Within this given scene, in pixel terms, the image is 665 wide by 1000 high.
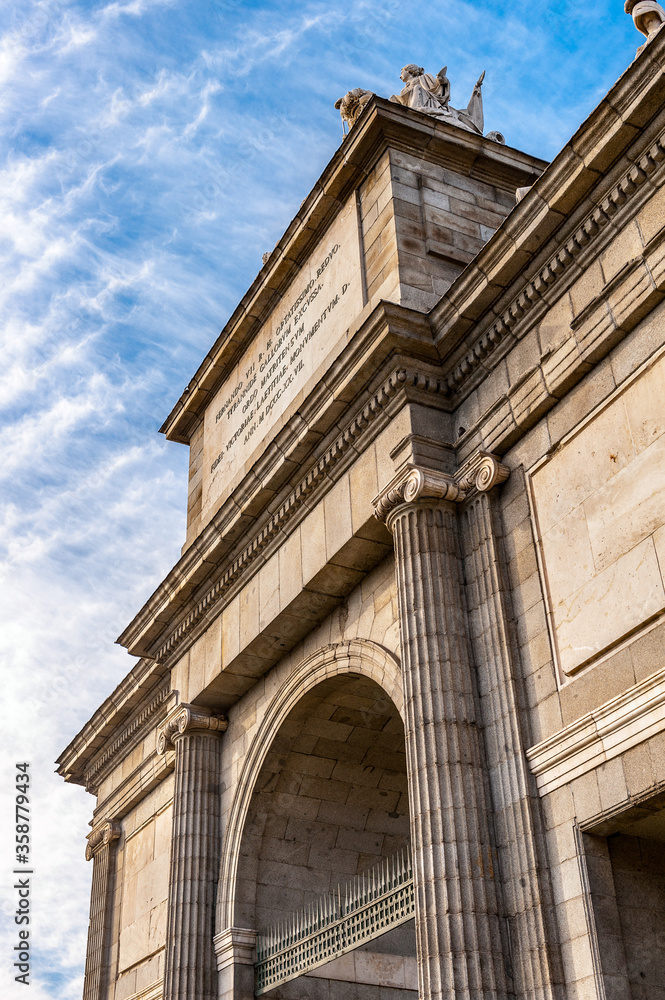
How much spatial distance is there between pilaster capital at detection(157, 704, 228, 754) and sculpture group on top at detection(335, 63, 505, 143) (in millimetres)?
9484

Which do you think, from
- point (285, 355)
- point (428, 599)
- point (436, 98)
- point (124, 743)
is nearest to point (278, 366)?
point (285, 355)

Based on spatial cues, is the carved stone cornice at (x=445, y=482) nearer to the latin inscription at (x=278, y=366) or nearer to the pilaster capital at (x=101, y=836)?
the latin inscription at (x=278, y=366)

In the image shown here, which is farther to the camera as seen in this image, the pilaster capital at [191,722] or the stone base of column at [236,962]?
the pilaster capital at [191,722]

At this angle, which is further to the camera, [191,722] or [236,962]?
[191,722]

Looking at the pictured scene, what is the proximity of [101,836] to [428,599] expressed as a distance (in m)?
12.8

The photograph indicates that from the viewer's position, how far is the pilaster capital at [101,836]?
21.7 meters

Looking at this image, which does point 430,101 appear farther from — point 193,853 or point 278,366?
point 193,853

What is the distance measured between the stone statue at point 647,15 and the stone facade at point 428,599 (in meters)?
1.80

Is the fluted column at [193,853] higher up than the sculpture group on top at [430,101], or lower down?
lower down

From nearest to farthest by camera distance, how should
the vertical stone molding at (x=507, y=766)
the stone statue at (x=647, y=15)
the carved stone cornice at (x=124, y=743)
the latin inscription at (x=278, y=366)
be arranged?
the vertical stone molding at (x=507, y=766) → the stone statue at (x=647, y=15) → the latin inscription at (x=278, y=366) → the carved stone cornice at (x=124, y=743)

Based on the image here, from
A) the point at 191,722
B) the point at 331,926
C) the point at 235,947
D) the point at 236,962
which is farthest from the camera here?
the point at 191,722

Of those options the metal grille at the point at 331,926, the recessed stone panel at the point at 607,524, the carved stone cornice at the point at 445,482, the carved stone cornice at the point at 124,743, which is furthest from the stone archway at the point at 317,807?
the recessed stone panel at the point at 607,524

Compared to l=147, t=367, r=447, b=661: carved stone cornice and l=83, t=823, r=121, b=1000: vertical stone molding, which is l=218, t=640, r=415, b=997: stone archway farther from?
l=83, t=823, r=121, b=1000: vertical stone molding

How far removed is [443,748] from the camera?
37.1ft
